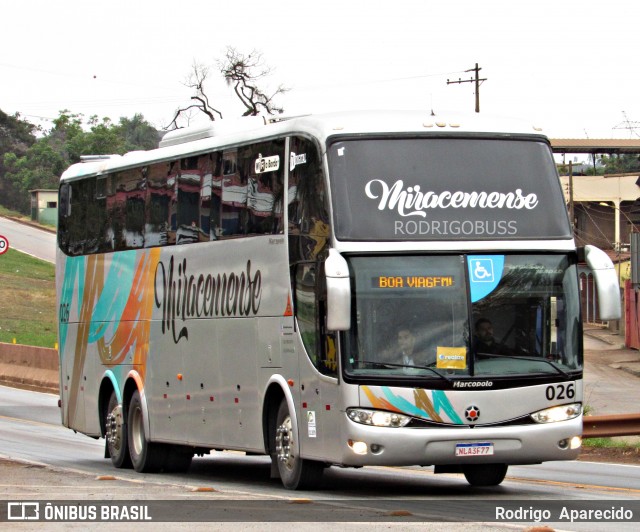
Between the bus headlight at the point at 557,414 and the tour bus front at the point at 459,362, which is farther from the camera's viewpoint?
the bus headlight at the point at 557,414

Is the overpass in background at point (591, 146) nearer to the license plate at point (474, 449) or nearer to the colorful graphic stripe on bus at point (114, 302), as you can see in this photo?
the colorful graphic stripe on bus at point (114, 302)

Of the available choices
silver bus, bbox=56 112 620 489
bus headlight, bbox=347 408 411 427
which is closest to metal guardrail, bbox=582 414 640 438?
silver bus, bbox=56 112 620 489

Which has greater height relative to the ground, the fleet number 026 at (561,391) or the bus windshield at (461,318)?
the bus windshield at (461,318)

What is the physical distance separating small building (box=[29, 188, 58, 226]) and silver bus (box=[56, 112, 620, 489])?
82.7 meters

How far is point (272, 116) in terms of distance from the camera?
1552 centimetres

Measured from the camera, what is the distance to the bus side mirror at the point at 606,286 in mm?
13125

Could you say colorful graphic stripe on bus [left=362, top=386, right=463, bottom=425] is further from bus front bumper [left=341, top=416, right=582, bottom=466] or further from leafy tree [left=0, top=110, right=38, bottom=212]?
leafy tree [left=0, top=110, right=38, bottom=212]

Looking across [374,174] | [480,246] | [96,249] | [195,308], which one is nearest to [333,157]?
[374,174]

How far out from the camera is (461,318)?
43.1 ft

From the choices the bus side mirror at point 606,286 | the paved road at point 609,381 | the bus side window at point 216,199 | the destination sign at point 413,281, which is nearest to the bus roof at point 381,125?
the bus side window at point 216,199

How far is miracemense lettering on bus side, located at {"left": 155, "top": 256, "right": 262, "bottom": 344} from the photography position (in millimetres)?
15336

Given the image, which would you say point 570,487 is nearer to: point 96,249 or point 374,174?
point 374,174

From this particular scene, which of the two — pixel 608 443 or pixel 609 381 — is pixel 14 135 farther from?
pixel 608 443

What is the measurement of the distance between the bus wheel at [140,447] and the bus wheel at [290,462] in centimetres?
413
